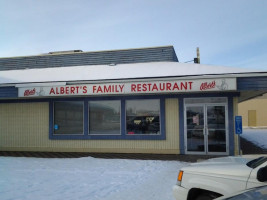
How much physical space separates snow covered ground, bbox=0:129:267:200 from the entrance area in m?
2.07

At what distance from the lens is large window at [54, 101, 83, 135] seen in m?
13.6

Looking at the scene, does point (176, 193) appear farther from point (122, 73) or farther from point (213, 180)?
point (122, 73)

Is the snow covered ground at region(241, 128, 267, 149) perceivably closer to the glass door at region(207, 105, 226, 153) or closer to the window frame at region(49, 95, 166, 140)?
the glass door at region(207, 105, 226, 153)

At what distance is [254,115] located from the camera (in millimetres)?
34562

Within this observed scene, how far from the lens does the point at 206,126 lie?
39.4ft

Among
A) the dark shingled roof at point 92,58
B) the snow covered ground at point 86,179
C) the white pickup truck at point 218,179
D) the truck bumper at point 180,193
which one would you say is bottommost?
the snow covered ground at point 86,179

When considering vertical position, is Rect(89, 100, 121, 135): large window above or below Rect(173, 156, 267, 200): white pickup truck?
above

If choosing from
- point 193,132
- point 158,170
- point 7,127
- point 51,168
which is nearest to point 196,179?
point 158,170

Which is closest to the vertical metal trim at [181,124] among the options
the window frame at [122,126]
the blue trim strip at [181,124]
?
the blue trim strip at [181,124]

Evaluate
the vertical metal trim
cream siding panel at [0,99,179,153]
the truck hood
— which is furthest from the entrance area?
the truck hood

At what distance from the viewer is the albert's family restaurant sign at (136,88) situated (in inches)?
417

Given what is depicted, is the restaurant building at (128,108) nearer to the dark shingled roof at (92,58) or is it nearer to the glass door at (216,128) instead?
the glass door at (216,128)

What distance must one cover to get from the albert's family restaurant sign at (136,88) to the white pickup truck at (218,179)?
21.1ft

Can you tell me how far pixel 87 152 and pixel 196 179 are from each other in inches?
375
